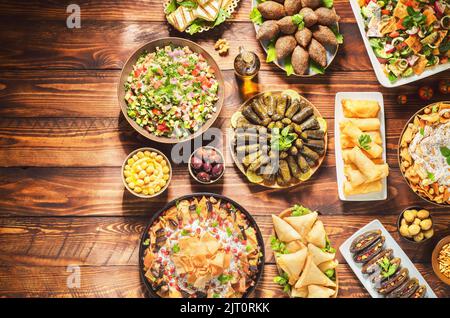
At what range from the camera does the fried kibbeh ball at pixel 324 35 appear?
3936mm

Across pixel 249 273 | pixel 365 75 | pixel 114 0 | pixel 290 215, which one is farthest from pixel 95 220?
pixel 365 75

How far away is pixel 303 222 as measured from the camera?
384 centimetres

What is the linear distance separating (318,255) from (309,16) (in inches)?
77.2

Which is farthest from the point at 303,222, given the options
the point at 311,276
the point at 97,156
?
the point at 97,156

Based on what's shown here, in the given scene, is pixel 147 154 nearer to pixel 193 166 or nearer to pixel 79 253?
pixel 193 166

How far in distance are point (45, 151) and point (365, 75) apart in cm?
288

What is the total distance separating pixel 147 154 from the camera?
3871mm

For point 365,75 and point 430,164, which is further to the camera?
point 365,75

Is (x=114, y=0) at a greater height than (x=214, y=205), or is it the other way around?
(x=114, y=0)

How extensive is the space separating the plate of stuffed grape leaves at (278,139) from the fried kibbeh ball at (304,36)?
0.42 metres

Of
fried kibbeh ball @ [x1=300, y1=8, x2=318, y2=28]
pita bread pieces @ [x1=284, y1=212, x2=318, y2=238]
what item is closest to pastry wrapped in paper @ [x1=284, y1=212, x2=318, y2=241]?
pita bread pieces @ [x1=284, y1=212, x2=318, y2=238]

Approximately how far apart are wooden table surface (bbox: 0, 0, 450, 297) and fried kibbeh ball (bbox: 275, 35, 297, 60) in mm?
226

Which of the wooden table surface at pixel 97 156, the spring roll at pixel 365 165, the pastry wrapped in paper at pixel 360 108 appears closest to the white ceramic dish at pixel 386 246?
the wooden table surface at pixel 97 156
